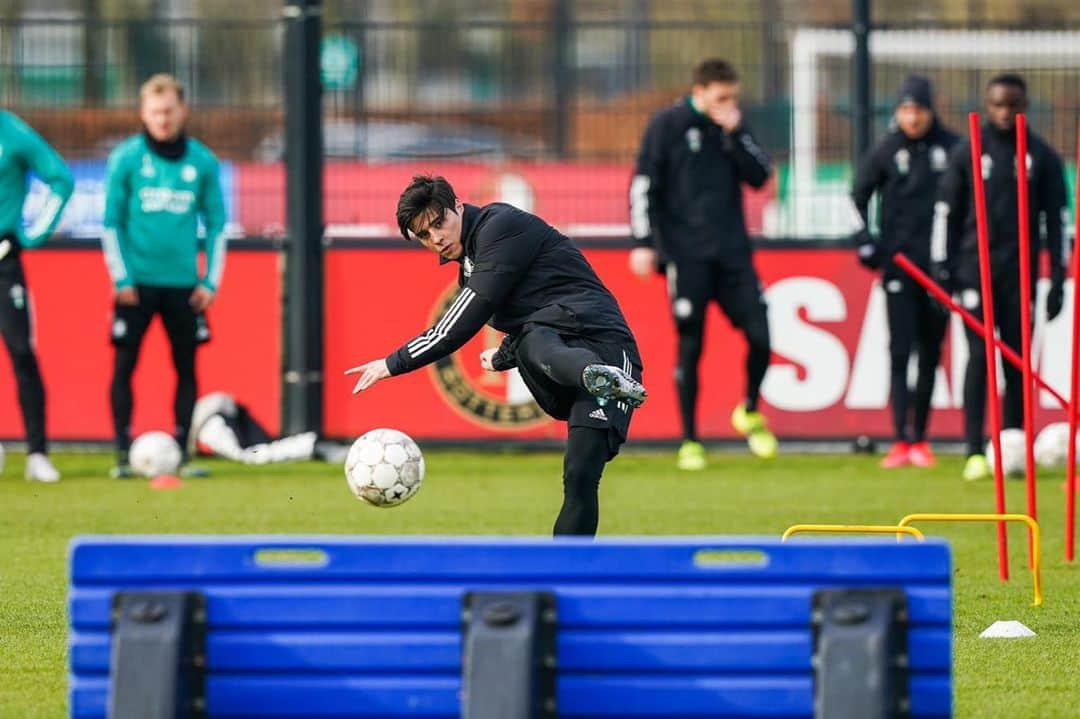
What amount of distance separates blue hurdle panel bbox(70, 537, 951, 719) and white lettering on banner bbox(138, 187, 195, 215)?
8252mm

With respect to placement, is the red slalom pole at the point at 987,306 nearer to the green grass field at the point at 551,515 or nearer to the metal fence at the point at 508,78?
the green grass field at the point at 551,515

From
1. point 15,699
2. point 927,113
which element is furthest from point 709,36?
point 15,699

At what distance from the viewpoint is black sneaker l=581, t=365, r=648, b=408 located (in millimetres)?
7340

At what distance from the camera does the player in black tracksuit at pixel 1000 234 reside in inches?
489

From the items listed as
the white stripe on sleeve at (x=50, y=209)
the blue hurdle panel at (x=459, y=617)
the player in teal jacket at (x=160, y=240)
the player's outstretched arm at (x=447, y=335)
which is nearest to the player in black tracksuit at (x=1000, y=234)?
the player in teal jacket at (x=160, y=240)

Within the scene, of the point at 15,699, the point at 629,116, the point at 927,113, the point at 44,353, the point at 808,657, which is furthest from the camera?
the point at 629,116

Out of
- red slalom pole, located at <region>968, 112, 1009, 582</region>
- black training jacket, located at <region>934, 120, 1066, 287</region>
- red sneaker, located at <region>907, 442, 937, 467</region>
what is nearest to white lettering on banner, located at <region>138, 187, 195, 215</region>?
black training jacket, located at <region>934, 120, 1066, 287</region>

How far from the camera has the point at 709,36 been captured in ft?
51.3

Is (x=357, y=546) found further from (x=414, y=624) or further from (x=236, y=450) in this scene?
(x=236, y=450)

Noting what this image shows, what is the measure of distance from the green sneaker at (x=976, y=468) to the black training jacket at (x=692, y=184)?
6.08 feet

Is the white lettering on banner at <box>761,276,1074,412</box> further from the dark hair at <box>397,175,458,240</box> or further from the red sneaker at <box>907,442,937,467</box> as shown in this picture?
the dark hair at <box>397,175,458,240</box>

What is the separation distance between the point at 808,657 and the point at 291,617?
3.50 feet

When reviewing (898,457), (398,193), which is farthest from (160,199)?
(898,457)

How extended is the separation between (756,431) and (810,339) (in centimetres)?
100
